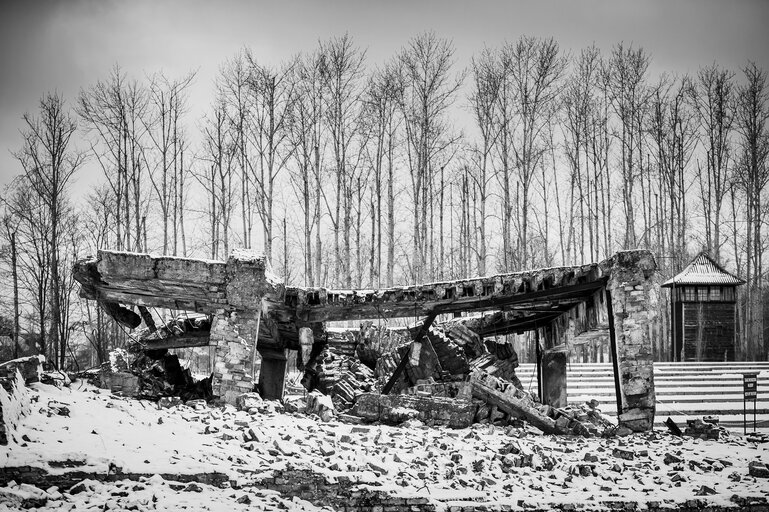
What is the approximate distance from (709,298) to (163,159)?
82.1 feet

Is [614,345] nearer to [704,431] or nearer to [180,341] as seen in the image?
[704,431]

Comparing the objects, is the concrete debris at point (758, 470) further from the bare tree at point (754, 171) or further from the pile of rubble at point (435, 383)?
the bare tree at point (754, 171)

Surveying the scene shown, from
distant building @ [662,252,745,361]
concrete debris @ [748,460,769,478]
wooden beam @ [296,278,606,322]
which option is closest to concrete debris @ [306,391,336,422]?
Answer: wooden beam @ [296,278,606,322]

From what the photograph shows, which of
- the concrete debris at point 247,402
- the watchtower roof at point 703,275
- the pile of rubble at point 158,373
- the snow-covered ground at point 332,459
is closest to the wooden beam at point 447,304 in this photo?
the concrete debris at point 247,402

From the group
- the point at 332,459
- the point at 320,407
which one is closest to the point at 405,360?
the point at 320,407

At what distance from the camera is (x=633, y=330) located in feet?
44.0

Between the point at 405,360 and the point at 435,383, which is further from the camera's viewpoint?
the point at 435,383

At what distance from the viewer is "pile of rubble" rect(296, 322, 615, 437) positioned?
13586 mm

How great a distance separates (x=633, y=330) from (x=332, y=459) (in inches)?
273

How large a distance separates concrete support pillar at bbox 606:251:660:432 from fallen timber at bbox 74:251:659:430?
0.02m

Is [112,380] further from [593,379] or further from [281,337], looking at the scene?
[593,379]

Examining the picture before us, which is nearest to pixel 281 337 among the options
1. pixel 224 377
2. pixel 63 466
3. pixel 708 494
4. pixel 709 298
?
pixel 224 377

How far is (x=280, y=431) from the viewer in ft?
36.6

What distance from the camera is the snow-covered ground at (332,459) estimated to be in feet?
26.7
